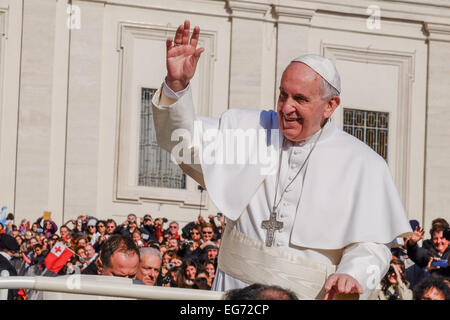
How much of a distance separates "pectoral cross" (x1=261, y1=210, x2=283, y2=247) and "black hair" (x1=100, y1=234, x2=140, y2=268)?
4.59 ft

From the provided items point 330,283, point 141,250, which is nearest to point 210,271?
point 141,250

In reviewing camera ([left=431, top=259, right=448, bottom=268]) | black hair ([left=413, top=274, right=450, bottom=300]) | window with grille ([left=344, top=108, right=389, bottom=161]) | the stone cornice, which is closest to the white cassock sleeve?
black hair ([left=413, top=274, right=450, bottom=300])

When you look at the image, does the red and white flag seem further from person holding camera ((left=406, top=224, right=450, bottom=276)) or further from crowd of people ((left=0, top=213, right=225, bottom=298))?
person holding camera ((left=406, top=224, right=450, bottom=276))

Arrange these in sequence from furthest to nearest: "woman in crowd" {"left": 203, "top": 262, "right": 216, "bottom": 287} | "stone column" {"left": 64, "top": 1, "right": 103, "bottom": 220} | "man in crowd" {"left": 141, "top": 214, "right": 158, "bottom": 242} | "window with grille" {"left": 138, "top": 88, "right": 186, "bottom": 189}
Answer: "window with grille" {"left": 138, "top": 88, "right": 186, "bottom": 189} → "stone column" {"left": 64, "top": 1, "right": 103, "bottom": 220} → "man in crowd" {"left": 141, "top": 214, "right": 158, "bottom": 242} → "woman in crowd" {"left": 203, "top": 262, "right": 216, "bottom": 287}

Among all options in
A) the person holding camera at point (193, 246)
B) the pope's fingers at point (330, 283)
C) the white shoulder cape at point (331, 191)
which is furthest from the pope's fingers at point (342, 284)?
the person holding camera at point (193, 246)

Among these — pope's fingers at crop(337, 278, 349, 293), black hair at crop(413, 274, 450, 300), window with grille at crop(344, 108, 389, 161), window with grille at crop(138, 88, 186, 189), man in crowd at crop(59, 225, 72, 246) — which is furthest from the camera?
window with grille at crop(344, 108, 389, 161)

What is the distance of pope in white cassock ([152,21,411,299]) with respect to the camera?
13.5ft

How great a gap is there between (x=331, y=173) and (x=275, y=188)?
0.23m

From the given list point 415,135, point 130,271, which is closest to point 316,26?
point 415,135

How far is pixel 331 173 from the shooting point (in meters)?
4.39

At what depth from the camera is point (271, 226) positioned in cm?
427

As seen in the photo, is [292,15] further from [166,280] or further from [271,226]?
[271,226]

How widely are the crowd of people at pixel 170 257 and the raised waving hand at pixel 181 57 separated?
1.10 m
